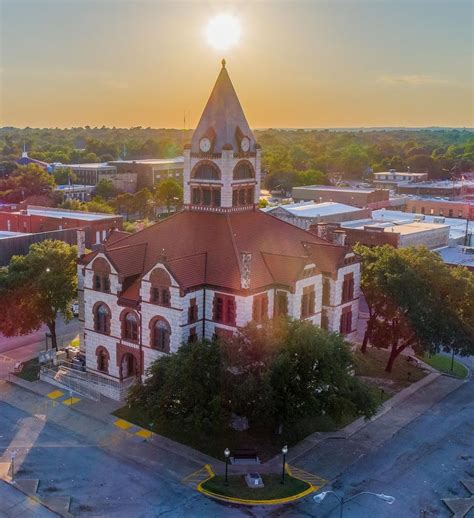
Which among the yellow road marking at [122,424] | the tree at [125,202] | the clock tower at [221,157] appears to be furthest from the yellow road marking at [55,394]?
→ the tree at [125,202]

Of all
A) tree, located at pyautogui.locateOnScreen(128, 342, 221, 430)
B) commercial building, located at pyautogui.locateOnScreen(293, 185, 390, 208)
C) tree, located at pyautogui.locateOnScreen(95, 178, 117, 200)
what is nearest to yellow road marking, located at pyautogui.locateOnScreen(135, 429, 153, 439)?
tree, located at pyautogui.locateOnScreen(128, 342, 221, 430)

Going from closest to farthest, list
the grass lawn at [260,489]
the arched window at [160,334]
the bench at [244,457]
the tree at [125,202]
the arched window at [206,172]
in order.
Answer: the grass lawn at [260,489]
the bench at [244,457]
the arched window at [160,334]
the arched window at [206,172]
the tree at [125,202]

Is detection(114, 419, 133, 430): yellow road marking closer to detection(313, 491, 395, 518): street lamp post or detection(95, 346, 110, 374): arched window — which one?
detection(95, 346, 110, 374): arched window

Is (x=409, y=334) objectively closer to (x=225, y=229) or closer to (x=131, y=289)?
(x=225, y=229)

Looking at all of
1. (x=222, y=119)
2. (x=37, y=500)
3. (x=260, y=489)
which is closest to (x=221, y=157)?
(x=222, y=119)

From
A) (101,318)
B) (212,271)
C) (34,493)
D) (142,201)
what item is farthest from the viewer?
(142,201)

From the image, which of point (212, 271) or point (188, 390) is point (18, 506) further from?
point (212, 271)

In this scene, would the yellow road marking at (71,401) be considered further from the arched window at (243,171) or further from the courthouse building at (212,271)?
the arched window at (243,171)
